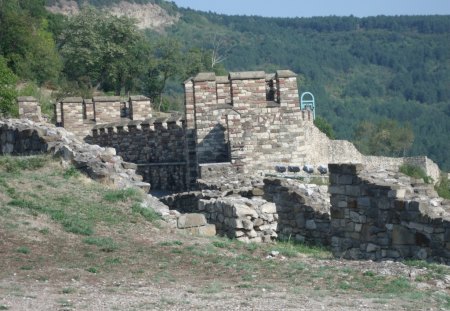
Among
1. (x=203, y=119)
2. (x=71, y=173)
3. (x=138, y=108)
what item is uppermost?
(x=138, y=108)

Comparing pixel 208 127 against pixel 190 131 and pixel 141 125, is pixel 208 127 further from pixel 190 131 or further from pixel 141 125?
pixel 141 125

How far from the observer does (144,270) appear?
12.0 metres

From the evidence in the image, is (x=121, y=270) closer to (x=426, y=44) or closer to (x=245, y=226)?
(x=245, y=226)

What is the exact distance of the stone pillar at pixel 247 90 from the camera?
27156 mm

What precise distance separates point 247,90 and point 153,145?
13.9 ft

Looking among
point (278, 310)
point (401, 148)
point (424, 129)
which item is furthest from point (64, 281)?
point (424, 129)

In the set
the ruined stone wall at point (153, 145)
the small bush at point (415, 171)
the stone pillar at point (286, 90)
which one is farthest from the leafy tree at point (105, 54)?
the stone pillar at point (286, 90)

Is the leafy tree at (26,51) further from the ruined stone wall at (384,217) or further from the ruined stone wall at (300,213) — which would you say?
the ruined stone wall at (384,217)

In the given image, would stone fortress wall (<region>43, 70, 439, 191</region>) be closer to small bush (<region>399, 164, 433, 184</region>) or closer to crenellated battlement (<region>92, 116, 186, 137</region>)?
crenellated battlement (<region>92, 116, 186, 137</region>)

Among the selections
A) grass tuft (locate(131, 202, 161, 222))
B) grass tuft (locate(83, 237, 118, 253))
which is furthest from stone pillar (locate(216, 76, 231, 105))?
grass tuft (locate(83, 237, 118, 253))

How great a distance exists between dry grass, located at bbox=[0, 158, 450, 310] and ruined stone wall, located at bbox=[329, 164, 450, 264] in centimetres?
67

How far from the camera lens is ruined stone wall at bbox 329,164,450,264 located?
14.3 metres

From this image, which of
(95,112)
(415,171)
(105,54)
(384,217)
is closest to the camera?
(384,217)

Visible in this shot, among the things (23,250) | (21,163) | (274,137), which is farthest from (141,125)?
(23,250)
